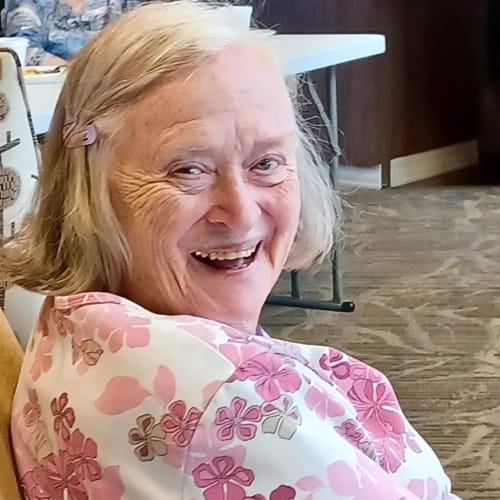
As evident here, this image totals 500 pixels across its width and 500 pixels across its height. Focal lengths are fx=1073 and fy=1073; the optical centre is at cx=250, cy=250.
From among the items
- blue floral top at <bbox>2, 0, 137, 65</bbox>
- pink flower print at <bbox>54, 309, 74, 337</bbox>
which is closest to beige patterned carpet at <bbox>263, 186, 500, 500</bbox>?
blue floral top at <bbox>2, 0, 137, 65</bbox>

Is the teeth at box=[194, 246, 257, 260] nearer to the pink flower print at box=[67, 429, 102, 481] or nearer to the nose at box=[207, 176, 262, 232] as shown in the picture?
the nose at box=[207, 176, 262, 232]

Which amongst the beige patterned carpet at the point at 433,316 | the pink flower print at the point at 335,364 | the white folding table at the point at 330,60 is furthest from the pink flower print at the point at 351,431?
the white folding table at the point at 330,60

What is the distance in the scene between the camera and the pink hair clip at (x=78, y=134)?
92 centimetres

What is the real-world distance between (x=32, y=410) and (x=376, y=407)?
1.05 feet

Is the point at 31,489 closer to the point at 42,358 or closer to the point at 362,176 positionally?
the point at 42,358

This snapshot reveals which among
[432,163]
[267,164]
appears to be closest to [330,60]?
[267,164]

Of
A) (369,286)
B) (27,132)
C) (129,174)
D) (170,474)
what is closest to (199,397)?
(170,474)

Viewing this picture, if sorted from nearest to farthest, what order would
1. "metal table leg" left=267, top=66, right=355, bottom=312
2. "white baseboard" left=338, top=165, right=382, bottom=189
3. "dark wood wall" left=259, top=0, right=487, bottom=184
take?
1. "metal table leg" left=267, top=66, right=355, bottom=312
2. "dark wood wall" left=259, top=0, right=487, bottom=184
3. "white baseboard" left=338, top=165, right=382, bottom=189

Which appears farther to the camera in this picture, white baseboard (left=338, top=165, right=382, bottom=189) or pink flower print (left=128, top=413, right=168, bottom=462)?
white baseboard (left=338, top=165, right=382, bottom=189)

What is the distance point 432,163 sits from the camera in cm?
484

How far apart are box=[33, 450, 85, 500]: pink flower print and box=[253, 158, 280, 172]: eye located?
1.00 ft

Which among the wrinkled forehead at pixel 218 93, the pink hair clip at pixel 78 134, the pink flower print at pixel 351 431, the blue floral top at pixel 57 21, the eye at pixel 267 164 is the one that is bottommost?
the blue floral top at pixel 57 21

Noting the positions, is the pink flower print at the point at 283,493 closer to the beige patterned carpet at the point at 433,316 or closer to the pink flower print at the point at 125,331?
the pink flower print at the point at 125,331

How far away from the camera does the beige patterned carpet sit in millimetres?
2486
